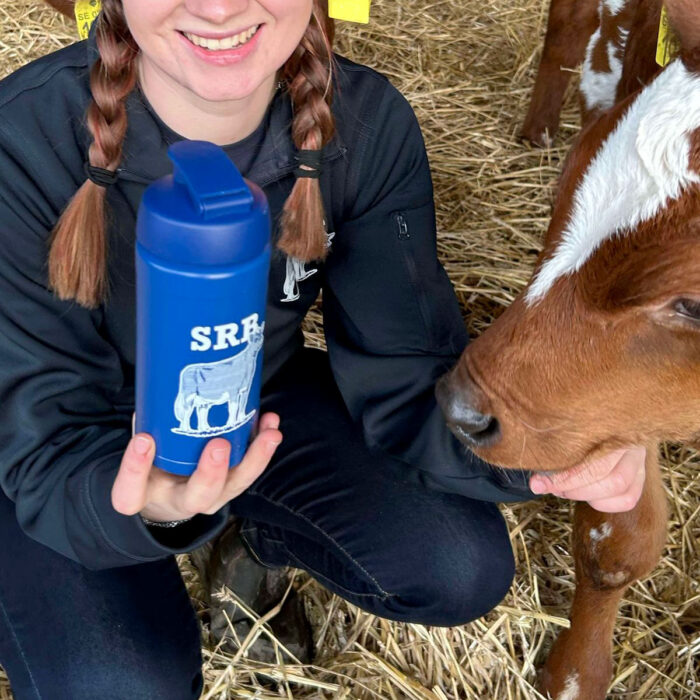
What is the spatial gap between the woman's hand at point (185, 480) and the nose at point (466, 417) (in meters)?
0.28

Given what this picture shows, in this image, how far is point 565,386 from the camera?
44.4 inches

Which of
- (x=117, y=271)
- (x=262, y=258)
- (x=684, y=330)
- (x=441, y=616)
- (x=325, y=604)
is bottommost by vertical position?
(x=325, y=604)

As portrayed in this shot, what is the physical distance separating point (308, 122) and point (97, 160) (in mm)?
317

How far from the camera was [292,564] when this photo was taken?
164 centimetres

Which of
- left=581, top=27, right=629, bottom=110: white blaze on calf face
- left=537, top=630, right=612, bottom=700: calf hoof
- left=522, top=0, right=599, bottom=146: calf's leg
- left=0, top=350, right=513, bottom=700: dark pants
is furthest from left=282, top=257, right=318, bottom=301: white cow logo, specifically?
left=522, top=0, right=599, bottom=146: calf's leg

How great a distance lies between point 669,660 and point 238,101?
4.54ft

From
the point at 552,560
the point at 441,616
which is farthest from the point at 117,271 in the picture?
the point at 552,560

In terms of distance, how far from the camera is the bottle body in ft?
2.68

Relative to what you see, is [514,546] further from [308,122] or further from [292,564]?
[308,122]

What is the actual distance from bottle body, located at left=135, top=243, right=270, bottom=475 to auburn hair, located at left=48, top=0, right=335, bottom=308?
284 millimetres

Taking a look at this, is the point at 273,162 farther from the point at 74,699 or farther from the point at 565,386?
the point at 74,699

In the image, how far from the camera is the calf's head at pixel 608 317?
3.24ft

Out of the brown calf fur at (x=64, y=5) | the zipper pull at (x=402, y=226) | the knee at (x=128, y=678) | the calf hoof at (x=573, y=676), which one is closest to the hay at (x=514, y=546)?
the calf hoof at (x=573, y=676)

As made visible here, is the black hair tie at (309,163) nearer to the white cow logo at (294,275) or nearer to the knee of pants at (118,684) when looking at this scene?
the white cow logo at (294,275)
